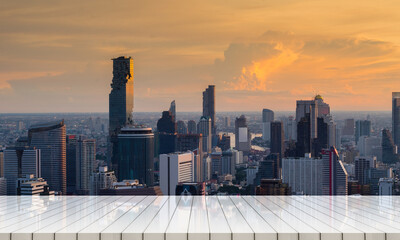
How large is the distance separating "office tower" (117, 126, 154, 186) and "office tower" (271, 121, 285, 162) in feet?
41.1

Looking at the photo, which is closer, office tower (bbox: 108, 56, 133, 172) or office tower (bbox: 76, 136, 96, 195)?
office tower (bbox: 76, 136, 96, 195)

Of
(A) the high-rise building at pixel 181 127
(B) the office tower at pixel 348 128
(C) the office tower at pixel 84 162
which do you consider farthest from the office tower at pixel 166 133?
(B) the office tower at pixel 348 128

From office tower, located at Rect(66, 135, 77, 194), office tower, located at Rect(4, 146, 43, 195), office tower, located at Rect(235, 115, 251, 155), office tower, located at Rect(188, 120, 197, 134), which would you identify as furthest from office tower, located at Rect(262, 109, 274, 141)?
office tower, located at Rect(4, 146, 43, 195)

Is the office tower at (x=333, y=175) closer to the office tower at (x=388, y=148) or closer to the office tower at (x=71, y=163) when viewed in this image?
the office tower at (x=388, y=148)

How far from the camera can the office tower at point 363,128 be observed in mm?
56747

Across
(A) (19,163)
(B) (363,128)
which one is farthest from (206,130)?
(A) (19,163)

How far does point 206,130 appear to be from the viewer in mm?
70688

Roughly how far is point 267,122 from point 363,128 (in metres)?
9.64

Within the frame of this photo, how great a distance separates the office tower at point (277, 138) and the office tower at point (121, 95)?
15.3m

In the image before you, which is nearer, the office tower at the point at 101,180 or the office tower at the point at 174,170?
the office tower at the point at 101,180

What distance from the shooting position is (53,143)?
5653cm

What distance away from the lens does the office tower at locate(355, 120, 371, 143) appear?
56.7m

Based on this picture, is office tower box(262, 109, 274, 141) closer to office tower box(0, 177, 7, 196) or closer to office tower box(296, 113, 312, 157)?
office tower box(296, 113, 312, 157)

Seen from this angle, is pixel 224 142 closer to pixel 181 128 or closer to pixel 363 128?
pixel 181 128
